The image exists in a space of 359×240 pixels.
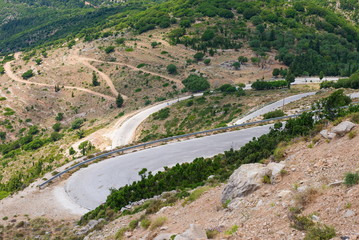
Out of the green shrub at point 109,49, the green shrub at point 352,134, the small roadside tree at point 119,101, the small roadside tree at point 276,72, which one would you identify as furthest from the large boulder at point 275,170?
the green shrub at point 109,49

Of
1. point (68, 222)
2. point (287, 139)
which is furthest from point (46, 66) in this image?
point (287, 139)

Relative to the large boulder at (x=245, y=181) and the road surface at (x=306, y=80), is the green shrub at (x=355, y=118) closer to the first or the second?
the large boulder at (x=245, y=181)

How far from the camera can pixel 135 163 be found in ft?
94.4

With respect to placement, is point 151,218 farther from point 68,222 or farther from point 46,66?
point 46,66

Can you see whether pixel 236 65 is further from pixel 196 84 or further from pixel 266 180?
pixel 266 180

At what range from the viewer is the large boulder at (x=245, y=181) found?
11898mm

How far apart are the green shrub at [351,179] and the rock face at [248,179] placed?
276cm

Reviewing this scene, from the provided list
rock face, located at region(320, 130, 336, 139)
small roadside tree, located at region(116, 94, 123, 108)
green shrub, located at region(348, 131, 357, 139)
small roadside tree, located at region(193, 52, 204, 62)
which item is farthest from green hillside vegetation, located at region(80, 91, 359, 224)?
small roadside tree, located at region(193, 52, 204, 62)

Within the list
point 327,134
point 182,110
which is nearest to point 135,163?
point 327,134

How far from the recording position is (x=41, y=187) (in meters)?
25.5

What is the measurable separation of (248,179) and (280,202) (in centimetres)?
205

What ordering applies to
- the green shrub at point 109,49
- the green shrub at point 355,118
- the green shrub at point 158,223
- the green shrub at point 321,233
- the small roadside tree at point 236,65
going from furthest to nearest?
the green shrub at point 109,49, the small roadside tree at point 236,65, the green shrub at point 355,118, the green shrub at point 158,223, the green shrub at point 321,233

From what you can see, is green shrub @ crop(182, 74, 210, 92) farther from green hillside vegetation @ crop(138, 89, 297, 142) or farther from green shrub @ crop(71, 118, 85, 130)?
green shrub @ crop(71, 118, 85, 130)

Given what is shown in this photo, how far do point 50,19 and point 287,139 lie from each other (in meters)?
169
